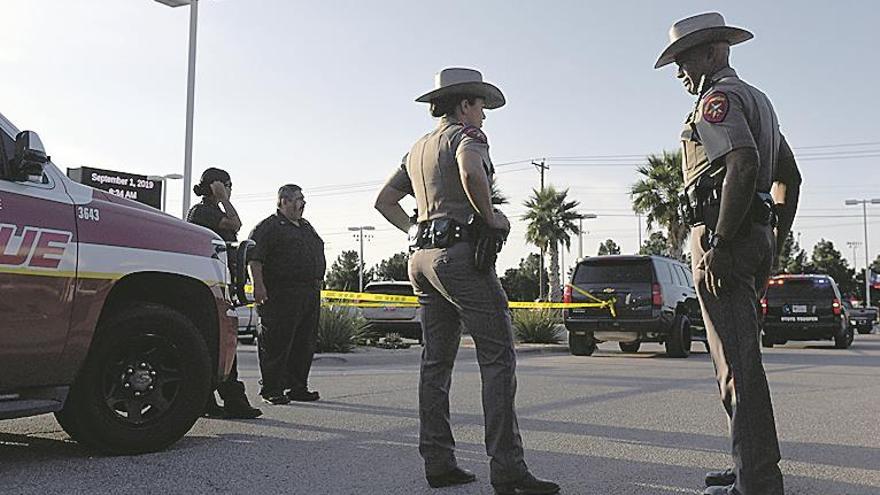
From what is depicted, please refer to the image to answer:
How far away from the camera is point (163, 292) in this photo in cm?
586

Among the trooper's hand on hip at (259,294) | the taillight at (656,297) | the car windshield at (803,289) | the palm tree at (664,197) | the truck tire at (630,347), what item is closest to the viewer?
the trooper's hand on hip at (259,294)

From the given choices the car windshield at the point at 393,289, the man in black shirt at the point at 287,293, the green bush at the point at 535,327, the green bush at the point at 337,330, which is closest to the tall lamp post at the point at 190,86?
the car windshield at the point at 393,289

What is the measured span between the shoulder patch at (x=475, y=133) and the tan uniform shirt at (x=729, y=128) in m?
0.94

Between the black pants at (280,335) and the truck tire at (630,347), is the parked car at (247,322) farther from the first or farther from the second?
the black pants at (280,335)

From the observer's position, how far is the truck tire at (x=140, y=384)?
5.13 metres

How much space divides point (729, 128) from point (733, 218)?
0.38m

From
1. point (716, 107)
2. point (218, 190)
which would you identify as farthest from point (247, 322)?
point (716, 107)

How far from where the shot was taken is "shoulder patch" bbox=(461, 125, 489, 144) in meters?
4.44

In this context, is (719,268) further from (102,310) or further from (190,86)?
(190,86)

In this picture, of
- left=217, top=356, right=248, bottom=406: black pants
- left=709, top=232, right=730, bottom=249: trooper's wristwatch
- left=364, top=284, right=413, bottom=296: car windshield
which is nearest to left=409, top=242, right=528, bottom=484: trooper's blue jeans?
left=709, top=232, right=730, bottom=249: trooper's wristwatch

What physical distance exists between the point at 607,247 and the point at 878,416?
10828 centimetres

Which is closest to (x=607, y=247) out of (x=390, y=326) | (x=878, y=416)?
(x=390, y=326)

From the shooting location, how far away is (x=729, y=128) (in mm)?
3832

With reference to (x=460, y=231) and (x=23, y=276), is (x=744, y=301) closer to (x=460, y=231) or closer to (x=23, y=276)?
(x=460, y=231)
